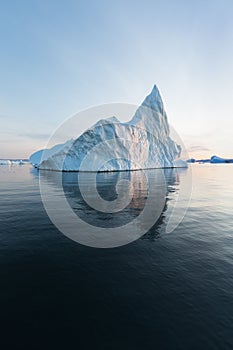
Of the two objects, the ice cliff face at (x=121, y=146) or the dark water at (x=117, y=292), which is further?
the ice cliff face at (x=121, y=146)

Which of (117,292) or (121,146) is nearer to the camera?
(117,292)

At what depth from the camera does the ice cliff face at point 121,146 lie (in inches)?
2420

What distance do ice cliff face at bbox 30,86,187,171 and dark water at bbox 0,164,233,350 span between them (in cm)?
5151

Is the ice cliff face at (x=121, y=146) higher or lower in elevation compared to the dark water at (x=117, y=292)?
higher

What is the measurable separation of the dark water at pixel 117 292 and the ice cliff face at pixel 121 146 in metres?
51.5

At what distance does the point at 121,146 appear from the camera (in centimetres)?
6656

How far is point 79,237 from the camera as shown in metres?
11.2

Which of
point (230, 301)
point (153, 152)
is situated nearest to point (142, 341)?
point (230, 301)

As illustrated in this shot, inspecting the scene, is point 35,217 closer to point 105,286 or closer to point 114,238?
point 114,238

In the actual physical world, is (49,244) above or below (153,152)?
below

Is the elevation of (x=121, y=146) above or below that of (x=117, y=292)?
above

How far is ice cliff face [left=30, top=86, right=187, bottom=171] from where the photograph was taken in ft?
202

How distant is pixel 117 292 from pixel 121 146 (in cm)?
6197

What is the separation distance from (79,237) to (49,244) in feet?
6.00
